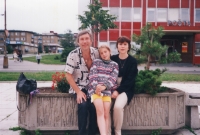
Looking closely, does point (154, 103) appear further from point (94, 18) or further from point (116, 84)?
point (94, 18)

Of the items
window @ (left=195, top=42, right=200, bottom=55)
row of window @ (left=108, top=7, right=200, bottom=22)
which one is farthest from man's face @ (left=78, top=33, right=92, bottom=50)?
window @ (left=195, top=42, right=200, bottom=55)

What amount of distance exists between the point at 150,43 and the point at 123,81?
2148 millimetres

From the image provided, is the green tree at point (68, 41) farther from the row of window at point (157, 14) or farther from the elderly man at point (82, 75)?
the elderly man at point (82, 75)

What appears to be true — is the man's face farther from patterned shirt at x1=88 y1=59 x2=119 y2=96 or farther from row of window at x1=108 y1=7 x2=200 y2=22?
row of window at x1=108 y1=7 x2=200 y2=22

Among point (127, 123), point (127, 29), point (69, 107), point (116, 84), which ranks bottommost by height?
point (127, 123)

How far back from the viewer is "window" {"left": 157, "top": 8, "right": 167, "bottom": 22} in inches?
1447

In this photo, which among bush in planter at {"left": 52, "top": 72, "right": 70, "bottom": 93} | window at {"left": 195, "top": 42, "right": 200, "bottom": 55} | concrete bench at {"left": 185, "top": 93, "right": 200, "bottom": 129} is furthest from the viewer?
window at {"left": 195, "top": 42, "right": 200, "bottom": 55}

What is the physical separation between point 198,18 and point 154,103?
1373 inches

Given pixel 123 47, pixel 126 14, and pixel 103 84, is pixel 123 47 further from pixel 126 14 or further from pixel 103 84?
pixel 126 14

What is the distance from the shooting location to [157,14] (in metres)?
36.8

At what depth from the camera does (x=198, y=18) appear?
122ft

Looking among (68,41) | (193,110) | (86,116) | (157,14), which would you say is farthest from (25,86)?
(68,41)

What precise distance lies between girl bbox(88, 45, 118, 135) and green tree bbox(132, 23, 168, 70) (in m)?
2.17

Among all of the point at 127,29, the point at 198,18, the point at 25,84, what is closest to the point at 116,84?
the point at 25,84
